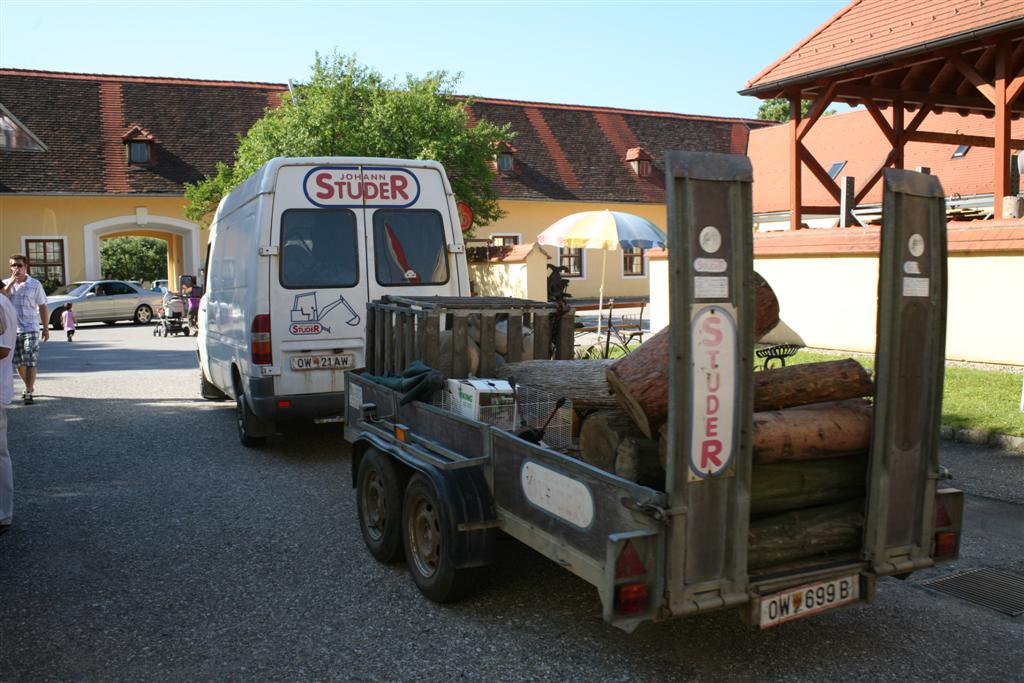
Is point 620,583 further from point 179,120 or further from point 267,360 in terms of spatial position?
point 179,120

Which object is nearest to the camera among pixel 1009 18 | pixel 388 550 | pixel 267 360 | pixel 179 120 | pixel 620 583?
pixel 620 583

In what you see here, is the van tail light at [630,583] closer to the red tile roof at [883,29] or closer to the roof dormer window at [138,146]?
the red tile roof at [883,29]

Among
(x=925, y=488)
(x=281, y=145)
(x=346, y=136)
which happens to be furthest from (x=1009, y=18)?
(x=281, y=145)

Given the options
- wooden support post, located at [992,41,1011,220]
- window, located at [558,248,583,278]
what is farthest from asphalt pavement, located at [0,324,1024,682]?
window, located at [558,248,583,278]

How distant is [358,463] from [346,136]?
21853 millimetres

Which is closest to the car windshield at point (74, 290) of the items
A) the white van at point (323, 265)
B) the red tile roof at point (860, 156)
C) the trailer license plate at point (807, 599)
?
the red tile roof at point (860, 156)

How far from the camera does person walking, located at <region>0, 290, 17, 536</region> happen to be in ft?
19.9

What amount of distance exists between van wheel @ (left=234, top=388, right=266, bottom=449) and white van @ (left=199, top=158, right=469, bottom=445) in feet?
0.05

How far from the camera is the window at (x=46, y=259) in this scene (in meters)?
34.7

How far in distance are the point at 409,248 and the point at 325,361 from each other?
1273 millimetres

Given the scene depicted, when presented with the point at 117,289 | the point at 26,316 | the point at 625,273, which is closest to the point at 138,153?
the point at 117,289

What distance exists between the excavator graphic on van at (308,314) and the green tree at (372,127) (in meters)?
18.1

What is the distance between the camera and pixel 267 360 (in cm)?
812

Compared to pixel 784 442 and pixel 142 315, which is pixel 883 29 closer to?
pixel 784 442
